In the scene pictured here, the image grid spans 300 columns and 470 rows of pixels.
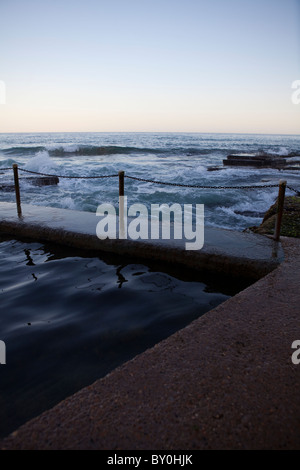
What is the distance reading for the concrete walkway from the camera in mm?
1590

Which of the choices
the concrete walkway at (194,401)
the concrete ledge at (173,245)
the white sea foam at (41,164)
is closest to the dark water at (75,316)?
the concrete ledge at (173,245)

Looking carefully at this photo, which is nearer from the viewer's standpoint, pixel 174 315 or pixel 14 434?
pixel 14 434

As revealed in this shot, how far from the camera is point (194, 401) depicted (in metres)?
1.83

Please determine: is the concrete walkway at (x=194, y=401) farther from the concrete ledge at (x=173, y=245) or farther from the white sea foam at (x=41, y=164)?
the white sea foam at (x=41, y=164)

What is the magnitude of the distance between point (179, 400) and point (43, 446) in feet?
2.46

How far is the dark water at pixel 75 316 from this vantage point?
2430 millimetres

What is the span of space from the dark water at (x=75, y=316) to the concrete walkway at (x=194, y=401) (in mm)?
536

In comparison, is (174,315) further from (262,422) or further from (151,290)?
(262,422)

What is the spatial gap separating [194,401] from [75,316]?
6.11 ft

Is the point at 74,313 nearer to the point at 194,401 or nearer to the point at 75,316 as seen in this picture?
the point at 75,316

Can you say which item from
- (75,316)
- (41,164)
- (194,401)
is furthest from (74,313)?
(41,164)

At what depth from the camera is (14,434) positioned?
1.63 meters

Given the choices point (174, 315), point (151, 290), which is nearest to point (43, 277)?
point (151, 290)

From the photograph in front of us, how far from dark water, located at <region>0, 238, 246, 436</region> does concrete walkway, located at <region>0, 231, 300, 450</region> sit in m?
0.54
